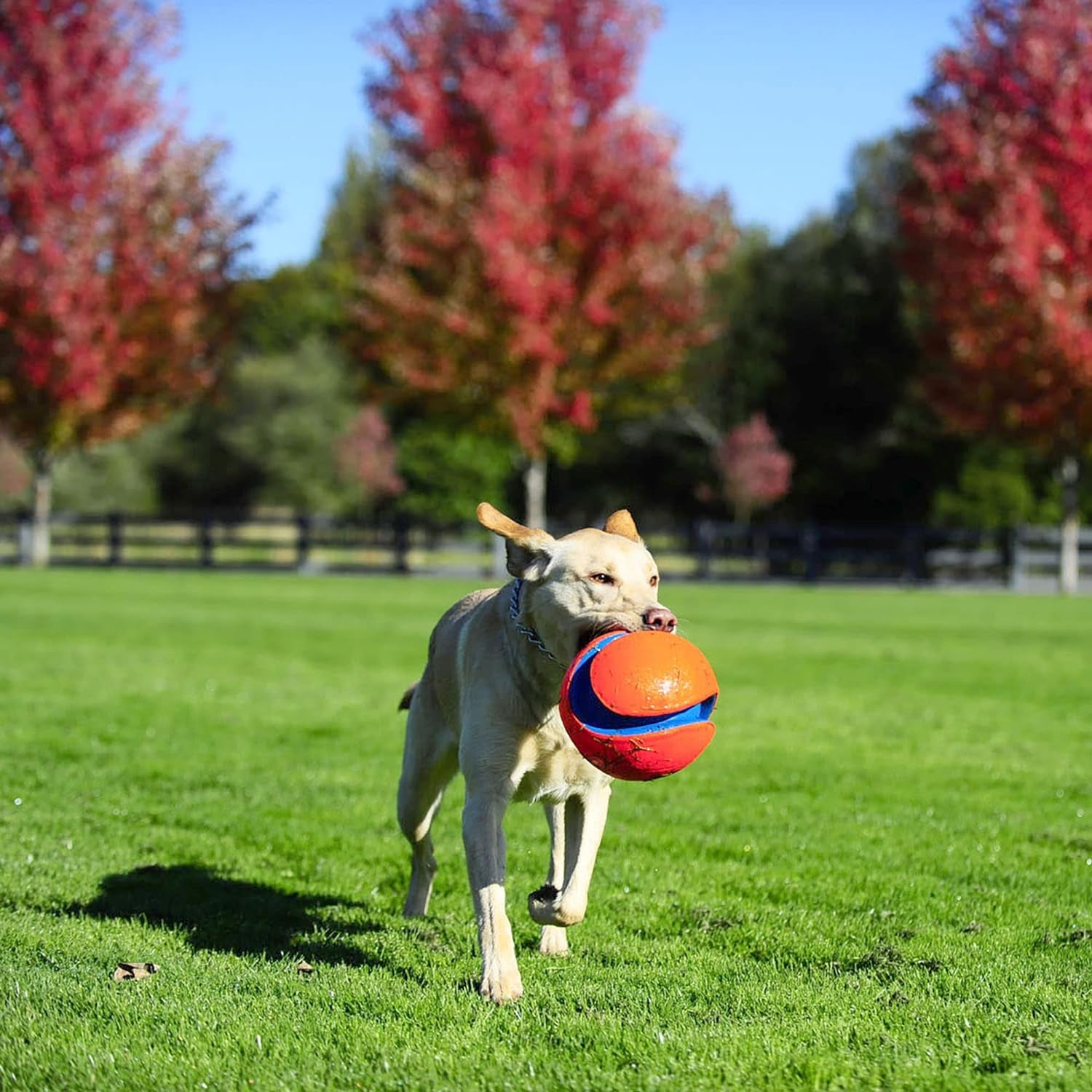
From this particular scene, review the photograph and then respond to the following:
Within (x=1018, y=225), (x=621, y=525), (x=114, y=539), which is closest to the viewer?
(x=621, y=525)

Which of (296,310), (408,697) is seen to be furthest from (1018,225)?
(296,310)

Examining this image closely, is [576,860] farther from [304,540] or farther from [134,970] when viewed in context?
[304,540]

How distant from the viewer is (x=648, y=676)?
437 centimetres

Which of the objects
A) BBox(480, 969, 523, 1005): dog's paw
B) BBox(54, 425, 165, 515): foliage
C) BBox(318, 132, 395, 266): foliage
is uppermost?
BBox(318, 132, 395, 266): foliage

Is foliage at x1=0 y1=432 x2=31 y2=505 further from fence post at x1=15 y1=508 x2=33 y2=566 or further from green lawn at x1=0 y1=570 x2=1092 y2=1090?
green lawn at x1=0 y1=570 x2=1092 y2=1090

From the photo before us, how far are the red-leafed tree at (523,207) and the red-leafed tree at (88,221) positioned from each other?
6.11 m

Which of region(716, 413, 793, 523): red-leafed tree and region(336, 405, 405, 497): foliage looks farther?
region(336, 405, 405, 497): foliage

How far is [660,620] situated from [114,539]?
120 ft

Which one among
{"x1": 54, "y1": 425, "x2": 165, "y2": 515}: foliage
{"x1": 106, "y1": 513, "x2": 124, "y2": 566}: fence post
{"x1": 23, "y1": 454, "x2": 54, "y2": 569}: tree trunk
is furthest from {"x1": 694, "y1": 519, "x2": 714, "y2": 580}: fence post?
{"x1": 54, "y1": 425, "x2": 165, "y2": 515}: foliage

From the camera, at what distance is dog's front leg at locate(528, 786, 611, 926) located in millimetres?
4812

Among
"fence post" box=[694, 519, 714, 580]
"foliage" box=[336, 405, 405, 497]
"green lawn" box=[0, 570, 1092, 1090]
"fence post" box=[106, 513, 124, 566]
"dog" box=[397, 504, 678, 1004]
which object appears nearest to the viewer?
"green lawn" box=[0, 570, 1092, 1090]

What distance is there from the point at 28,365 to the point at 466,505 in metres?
22.1

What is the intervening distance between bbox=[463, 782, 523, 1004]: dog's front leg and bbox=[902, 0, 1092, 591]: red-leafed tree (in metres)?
28.9

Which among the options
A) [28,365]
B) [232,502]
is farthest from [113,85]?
[232,502]
